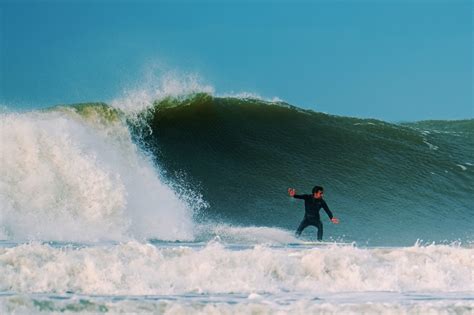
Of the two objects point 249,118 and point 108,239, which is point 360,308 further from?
point 249,118

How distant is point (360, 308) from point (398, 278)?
127cm

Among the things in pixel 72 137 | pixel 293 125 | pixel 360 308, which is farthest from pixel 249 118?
pixel 360 308

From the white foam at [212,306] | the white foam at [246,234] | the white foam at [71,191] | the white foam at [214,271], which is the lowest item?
the white foam at [212,306]

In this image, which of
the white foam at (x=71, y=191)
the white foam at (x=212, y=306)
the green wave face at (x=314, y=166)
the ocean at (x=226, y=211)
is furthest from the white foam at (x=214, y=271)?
the green wave face at (x=314, y=166)

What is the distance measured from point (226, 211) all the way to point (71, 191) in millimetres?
3491

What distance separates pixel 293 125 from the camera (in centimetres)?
1880

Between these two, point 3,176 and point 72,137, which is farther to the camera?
point 72,137

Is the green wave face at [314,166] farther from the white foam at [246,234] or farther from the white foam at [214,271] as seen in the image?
the white foam at [214,271]

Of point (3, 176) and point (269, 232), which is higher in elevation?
point (3, 176)

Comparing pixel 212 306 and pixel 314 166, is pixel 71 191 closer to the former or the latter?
pixel 212 306

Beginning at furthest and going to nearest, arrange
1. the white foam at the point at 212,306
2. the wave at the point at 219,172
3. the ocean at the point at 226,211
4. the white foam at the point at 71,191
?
the wave at the point at 219,172
the white foam at the point at 71,191
the ocean at the point at 226,211
the white foam at the point at 212,306

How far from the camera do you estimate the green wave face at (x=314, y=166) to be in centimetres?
1428

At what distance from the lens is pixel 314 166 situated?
16.8 meters

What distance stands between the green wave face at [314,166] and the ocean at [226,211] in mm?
52
